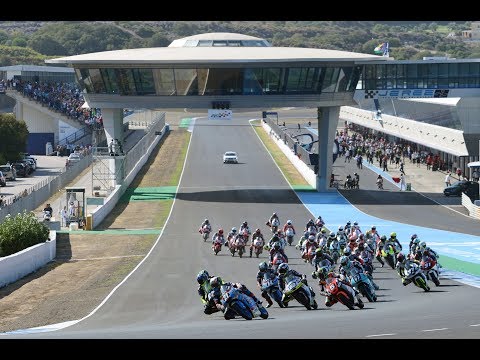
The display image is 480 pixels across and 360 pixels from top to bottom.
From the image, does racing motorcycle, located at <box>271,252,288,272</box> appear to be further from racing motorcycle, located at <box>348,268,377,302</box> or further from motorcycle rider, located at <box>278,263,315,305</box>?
motorcycle rider, located at <box>278,263,315,305</box>

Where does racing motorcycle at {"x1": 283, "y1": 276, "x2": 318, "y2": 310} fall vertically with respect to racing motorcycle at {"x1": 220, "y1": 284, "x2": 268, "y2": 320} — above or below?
below

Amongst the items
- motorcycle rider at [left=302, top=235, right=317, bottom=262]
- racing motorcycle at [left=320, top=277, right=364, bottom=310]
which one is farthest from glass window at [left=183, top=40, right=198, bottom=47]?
racing motorcycle at [left=320, top=277, right=364, bottom=310]

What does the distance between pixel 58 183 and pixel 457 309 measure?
45.0 m

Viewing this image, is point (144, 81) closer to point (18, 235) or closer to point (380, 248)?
point (18, 235)

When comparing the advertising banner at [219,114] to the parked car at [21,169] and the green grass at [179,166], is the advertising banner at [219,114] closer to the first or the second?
the green grass at [179,166]

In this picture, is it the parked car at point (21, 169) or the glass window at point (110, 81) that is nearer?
the glass window at point (110, 81)

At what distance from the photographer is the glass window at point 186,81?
59062mm

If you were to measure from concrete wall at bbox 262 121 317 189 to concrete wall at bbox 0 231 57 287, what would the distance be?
28.3 meters

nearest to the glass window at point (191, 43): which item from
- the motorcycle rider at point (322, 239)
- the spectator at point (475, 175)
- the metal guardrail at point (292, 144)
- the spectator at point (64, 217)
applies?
the metal guardrail at point (292, 144)

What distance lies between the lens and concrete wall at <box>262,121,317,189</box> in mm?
65856

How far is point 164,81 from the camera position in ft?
195

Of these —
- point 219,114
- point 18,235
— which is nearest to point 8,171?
point 219,114

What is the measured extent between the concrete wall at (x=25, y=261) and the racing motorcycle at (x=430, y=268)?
13.2m
